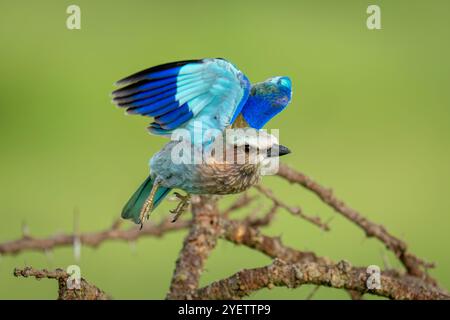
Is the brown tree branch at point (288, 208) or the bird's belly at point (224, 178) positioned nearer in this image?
the bird's belly at point (224, 178)

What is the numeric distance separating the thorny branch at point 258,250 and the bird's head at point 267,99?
1.34 ft

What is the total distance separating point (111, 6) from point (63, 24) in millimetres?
907

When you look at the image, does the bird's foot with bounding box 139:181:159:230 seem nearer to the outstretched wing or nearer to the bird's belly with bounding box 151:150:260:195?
the bird's belly with bounding box 151:150:260:195

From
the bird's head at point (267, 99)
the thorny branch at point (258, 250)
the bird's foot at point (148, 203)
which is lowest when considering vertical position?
the thorny branch at point (258, 250)

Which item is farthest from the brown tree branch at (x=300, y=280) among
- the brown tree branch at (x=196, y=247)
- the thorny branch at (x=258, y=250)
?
the brown tree branch at (x=196, y=247)

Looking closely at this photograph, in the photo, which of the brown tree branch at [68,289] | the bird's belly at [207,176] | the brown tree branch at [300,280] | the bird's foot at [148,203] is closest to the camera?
the brown tree branch at [68,289]

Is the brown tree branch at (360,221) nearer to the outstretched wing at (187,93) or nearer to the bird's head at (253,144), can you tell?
the bird's head at (253,144)

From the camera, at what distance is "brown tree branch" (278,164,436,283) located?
4.43 meters

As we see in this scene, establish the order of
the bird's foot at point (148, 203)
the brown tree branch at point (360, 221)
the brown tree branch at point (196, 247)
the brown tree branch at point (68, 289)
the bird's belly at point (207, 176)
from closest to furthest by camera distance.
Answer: the brown tree branch at point (68, 289)
the bird's belly at point (207, 176)
the bird's foot at point (148, 203)
the brown tree branch at point (196, 247)
the brown tree branch at point (360, 221)

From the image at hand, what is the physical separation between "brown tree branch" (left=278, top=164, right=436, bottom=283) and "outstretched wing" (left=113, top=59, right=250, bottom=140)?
0.69m

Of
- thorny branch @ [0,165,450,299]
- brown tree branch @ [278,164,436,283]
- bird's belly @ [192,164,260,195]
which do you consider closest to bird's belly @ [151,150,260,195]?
bird's belly @ [192,164,260,195]

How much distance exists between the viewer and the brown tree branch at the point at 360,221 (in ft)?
14.5

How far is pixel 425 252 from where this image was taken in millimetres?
7605

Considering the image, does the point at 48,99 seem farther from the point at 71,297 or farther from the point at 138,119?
the point at 71,297
